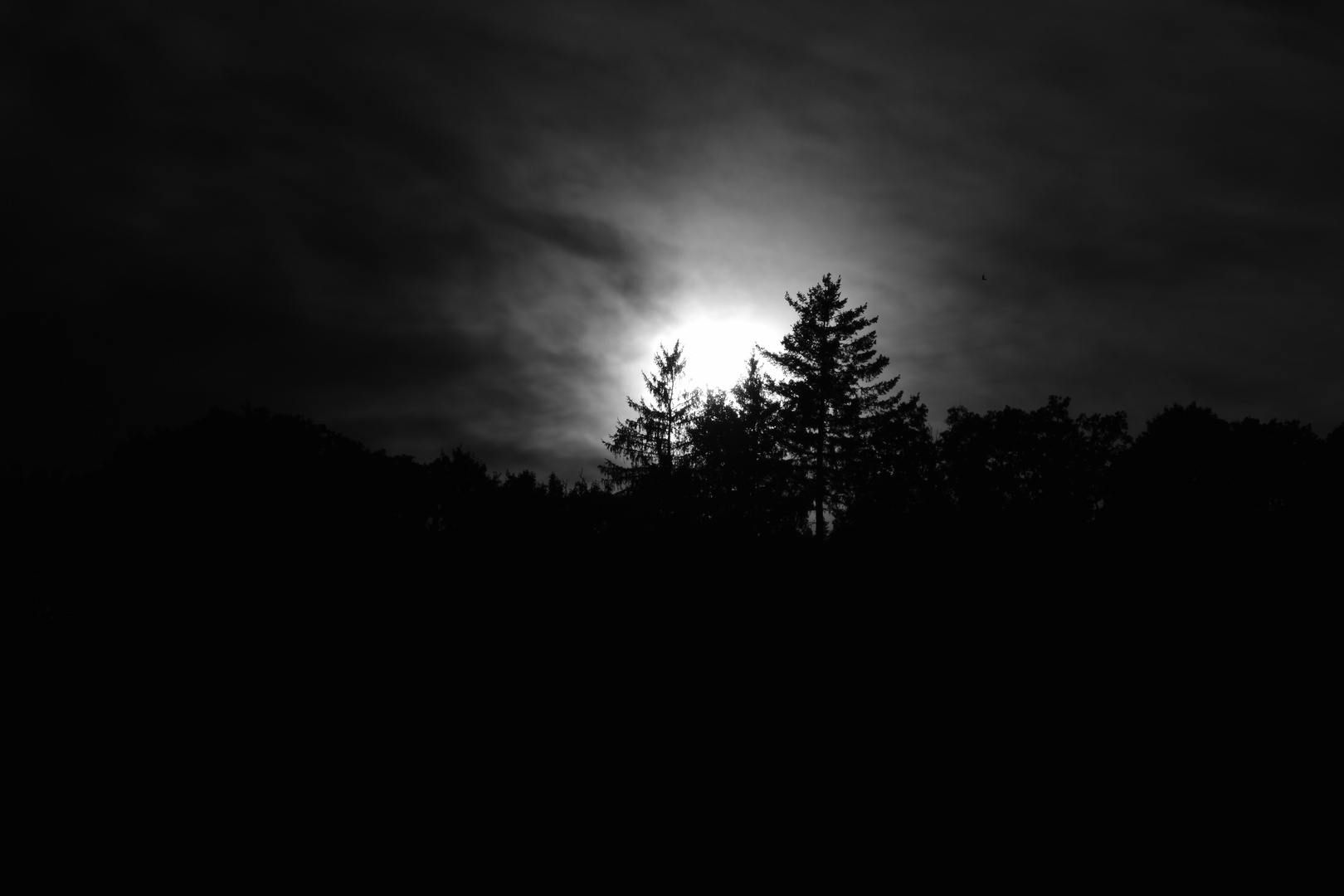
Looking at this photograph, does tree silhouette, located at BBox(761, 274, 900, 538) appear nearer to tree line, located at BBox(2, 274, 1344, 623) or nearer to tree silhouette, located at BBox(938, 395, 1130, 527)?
tree line, located at BBox(2, 274, 1344, 623)

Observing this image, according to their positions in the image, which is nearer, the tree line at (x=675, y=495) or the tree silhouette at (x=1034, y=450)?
the tree line at (x=675, y=495)

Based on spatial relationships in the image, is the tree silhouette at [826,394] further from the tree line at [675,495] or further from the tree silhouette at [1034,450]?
the tree silhouette at [1034,450]

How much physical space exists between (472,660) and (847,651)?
15.7 metres

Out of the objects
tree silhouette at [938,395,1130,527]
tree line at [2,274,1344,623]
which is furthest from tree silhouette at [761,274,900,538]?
tree silhouette at [938,395,1130,527]

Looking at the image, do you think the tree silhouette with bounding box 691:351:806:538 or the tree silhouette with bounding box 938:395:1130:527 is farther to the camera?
the tree silhouette with bounding box 938:395:1130:527

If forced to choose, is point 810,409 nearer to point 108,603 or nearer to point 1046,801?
point 1046,801

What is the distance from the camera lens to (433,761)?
2269 cm

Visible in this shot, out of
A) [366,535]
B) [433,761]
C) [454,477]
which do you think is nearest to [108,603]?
[366,535]

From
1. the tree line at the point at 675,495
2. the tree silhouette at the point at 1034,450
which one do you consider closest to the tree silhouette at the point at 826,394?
the tree line at the point at 675,495

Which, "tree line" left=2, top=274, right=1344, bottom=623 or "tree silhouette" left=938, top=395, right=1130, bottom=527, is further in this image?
"tree silhouette" left=938, top=395, right=1130, bottom=527

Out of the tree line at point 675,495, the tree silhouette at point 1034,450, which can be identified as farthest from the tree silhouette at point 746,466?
the tree silhouette at point 1034,450

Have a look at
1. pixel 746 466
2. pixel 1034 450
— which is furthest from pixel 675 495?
pixel 1034 450

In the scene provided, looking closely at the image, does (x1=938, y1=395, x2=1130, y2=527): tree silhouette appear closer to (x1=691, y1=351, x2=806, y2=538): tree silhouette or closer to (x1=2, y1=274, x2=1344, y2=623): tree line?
(x1=2, y1=274, x2=1344, y2=623): tree line

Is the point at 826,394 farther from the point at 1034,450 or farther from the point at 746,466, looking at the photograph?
the point at 1034,450
